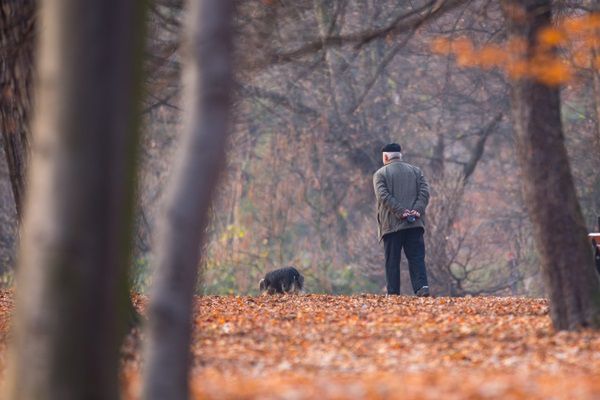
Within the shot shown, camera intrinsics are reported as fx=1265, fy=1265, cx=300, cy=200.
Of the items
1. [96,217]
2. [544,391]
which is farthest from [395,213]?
[96,217]

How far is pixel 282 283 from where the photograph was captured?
16.7m

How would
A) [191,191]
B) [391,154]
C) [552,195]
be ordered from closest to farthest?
[191,191]
[552,195]
[391,154]

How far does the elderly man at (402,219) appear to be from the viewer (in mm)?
15438

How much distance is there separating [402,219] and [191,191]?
902 cm

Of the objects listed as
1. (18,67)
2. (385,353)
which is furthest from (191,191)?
(18,67)

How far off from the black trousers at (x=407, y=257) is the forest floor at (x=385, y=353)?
181cm

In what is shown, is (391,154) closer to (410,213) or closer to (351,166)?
(410,213)

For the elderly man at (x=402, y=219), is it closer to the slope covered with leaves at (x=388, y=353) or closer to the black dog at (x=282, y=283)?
the black dog at (x=282, y=283)

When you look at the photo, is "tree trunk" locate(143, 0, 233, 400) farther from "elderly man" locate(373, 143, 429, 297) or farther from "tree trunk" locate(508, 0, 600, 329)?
"elderly man" locate(373, 143, 429, 297)

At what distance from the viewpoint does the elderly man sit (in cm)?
1544

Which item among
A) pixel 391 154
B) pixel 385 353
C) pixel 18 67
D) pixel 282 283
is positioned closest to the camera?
pixel 385 353

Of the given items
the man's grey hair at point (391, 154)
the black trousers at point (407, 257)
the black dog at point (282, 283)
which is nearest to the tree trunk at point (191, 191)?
the black trousers at point (407, 257)

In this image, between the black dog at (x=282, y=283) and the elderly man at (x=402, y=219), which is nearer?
the elderly man at (x=402, y=219)

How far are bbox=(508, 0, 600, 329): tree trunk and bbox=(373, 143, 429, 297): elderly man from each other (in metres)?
5.18
